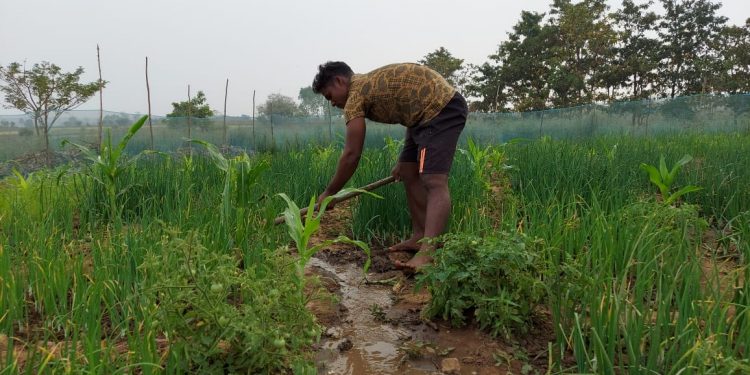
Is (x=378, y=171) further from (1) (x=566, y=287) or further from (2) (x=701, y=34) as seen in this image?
(2) (x=701, y=34)

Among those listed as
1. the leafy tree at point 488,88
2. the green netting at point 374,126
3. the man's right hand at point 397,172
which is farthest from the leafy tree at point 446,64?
the man's right hand at point 397,172

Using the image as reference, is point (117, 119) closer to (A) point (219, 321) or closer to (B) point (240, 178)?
(B) point (240, 178)

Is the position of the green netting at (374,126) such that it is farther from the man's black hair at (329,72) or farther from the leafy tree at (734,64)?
the leafy tree at (734,64)

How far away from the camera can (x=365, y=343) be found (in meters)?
1.83

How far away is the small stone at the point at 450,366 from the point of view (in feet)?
5.20

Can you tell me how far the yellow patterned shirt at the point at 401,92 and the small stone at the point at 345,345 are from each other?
134 centimetres

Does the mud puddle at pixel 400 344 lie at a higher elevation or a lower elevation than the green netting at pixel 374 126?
lower

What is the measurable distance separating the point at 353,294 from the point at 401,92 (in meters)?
1.20

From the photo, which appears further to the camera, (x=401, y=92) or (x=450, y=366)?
(x=401, y=92)

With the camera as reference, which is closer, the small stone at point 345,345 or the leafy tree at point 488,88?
the small stone at point 345,345

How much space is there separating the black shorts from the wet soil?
70cm

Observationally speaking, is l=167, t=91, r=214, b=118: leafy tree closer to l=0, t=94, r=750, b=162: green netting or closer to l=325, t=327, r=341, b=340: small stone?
l=0, t=94, r=750, b=162: green netting

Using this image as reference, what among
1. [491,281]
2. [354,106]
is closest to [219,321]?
[491,281]

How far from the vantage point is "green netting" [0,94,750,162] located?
396 inches
